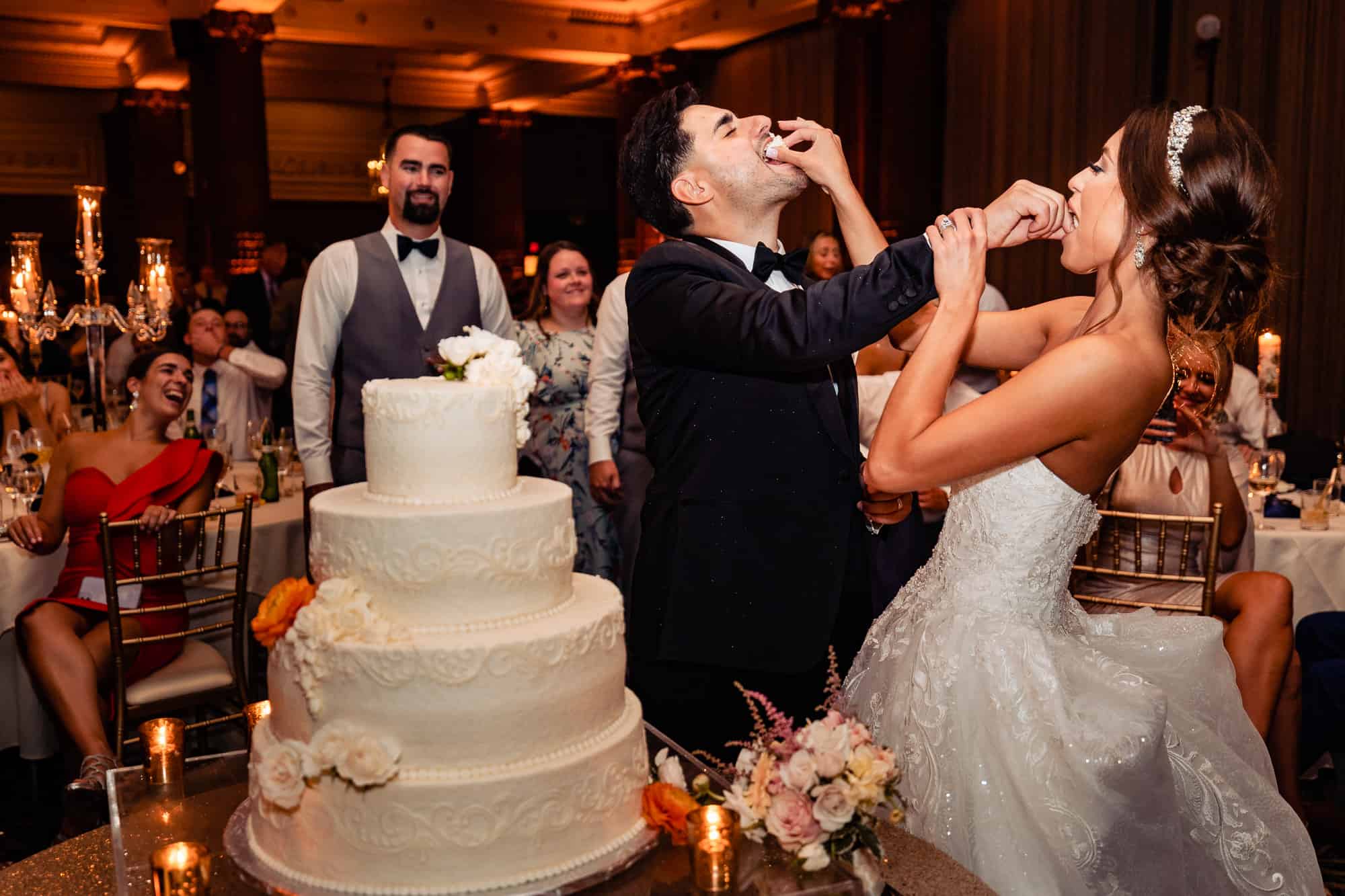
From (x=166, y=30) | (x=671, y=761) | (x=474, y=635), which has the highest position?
(x=166, y=30)

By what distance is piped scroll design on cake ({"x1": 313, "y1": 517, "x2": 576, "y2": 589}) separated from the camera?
144cm

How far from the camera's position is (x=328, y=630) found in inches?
55.0

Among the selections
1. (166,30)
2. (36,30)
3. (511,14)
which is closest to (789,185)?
(511,14)

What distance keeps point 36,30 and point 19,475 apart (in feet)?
35.7

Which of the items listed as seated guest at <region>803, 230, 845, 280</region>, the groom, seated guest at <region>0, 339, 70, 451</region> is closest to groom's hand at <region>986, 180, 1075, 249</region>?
the groom

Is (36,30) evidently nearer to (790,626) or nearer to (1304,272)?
(1304,272)

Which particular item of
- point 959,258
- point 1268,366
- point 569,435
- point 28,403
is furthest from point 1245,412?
point 28,403

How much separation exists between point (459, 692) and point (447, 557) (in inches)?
6.3

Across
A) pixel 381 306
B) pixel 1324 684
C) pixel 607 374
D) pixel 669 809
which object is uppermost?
pixel 381 306

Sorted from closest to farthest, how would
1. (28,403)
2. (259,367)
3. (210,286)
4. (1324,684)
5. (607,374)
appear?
(1324,684) → (607,374) → (28,403) → (259,367) → (210,286)

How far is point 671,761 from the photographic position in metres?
1.61

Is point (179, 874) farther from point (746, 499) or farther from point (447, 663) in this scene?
point (746, 499)

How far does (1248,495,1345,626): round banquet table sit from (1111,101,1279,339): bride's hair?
230cm

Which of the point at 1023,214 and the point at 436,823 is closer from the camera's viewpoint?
the point at 436,823
